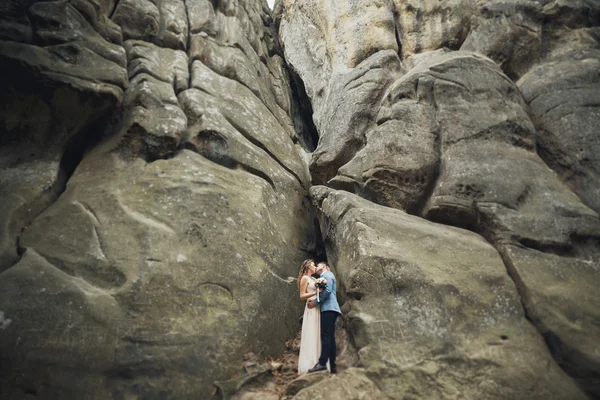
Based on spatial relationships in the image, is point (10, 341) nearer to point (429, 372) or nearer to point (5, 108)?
point (5, 108)

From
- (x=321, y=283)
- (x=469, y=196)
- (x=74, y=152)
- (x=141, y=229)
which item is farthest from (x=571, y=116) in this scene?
(x=74, y=152)

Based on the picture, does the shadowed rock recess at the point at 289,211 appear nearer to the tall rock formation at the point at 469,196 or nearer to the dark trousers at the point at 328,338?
the tall rock formation at the point at 469,196

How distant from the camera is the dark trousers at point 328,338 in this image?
7.84 metres

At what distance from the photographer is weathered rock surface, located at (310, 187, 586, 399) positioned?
22.5 ft

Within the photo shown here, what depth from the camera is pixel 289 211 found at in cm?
1258

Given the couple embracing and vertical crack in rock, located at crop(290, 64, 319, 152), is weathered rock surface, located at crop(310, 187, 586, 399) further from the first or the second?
vertical crack in rock, located at crop(290, 64, 319, 152)

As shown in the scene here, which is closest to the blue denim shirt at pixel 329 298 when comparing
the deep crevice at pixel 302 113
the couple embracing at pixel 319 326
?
the couple embracing at pixel 319 326

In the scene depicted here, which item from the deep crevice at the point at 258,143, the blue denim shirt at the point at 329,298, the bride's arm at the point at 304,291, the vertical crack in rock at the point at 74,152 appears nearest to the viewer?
the blue denim shirt at the point at 329,298

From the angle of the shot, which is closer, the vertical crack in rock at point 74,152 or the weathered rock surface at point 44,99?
the weathered rock surface at point 44,99

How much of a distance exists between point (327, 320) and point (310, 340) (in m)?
0.59

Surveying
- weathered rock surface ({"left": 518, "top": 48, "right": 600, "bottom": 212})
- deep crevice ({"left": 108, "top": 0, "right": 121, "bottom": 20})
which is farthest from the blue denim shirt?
deep crevice ({"left": 108, "top": 0, "right": 121, "bottom": 20})

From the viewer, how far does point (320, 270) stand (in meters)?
9.48

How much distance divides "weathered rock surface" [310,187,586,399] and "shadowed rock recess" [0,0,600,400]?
0.14 ft

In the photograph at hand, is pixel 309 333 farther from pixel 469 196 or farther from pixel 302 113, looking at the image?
pixel 302 113
